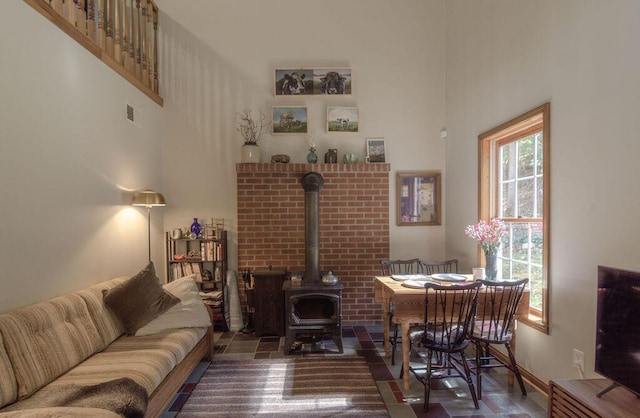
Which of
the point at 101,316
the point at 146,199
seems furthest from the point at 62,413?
the point at 146,199

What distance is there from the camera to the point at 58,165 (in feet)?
8.09

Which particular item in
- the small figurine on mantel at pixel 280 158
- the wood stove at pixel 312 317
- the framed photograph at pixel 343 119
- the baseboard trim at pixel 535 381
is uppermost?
the framed photograph at pixel 343 119

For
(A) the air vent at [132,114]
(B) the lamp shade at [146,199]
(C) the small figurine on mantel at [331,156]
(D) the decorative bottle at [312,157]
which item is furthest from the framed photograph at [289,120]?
(B) the lamp shade at [146,199]

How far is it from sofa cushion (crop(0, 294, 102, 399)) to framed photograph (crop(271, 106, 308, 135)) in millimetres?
2879

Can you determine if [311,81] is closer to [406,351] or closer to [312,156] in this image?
[312,156]

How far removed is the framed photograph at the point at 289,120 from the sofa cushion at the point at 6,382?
335 cm

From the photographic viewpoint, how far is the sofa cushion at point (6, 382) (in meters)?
1.68

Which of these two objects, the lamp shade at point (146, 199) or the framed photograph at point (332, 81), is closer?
the lamp shade at point (146, 199)

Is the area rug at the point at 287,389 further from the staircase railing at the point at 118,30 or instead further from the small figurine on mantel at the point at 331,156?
the staircase railing at the point at 118,30

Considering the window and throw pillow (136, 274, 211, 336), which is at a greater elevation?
the window

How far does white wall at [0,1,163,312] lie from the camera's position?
208 cm

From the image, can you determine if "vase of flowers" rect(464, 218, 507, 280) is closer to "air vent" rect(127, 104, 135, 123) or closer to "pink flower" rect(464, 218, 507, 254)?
"pink flower" rect(464, 218, 507, 254)

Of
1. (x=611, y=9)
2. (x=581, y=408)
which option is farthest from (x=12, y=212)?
(x=611, y=9)

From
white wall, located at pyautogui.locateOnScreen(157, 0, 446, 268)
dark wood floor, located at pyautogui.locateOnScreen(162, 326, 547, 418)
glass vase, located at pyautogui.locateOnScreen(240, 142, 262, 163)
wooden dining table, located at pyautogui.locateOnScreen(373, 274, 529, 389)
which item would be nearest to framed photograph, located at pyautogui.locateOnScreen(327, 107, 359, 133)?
white wall, located at pyautogui.locateOnScreen(157, 0, 446, 268)
